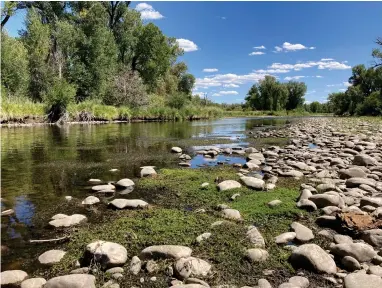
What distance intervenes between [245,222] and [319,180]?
11.1 feet

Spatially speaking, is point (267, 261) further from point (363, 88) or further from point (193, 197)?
point (363, 88)

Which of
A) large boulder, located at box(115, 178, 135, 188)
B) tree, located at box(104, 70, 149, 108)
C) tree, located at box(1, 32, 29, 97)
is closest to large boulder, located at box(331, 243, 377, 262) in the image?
large boulder, located at box(115, 178, 135, 188)

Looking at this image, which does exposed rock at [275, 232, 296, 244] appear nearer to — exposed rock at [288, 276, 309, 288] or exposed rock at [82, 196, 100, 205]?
exposed rock at [288, 276, 309, 288]

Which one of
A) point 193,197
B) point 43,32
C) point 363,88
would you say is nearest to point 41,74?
point 43,32

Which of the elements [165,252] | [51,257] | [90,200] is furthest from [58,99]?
[165,252]

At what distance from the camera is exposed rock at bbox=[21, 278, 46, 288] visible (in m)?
3.33

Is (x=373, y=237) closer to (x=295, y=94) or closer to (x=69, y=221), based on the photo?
(x=69, y=221)

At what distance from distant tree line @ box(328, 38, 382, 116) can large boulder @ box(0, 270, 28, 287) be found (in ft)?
243

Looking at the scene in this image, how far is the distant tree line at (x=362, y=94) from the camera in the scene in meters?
70.0

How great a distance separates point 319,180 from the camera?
7.73m

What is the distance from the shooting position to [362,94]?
8156 centimetres

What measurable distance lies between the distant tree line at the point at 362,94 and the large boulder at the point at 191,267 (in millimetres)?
72971

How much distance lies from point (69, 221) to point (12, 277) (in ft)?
5.44

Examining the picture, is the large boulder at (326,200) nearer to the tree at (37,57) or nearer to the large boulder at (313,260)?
the large boulder at (313,260)
